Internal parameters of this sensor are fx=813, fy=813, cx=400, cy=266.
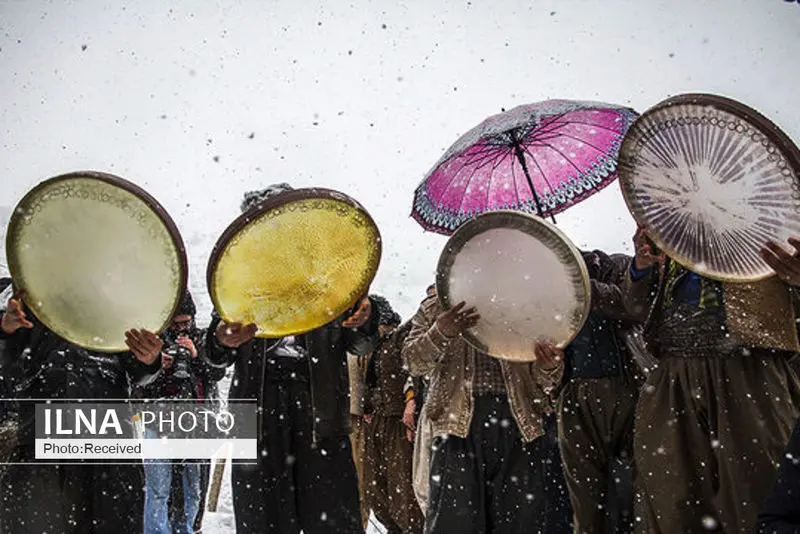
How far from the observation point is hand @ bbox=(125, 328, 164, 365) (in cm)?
326

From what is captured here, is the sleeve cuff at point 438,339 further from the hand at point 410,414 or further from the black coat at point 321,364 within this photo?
the hand at point 410,414

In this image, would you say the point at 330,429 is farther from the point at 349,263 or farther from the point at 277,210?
the point at 277,210

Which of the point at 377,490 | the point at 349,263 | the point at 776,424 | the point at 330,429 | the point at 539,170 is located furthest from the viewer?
the point at 377,490

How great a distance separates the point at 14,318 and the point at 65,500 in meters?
0.87

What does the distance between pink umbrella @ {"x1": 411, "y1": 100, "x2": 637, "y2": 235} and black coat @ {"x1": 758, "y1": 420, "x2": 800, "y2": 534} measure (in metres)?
3.06

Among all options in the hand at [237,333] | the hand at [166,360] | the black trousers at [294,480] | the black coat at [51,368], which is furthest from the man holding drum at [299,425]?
the black coat at [51,368]

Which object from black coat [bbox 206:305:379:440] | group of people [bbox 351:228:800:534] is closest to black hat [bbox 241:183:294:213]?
black coat [bbox 206:305:379:440]

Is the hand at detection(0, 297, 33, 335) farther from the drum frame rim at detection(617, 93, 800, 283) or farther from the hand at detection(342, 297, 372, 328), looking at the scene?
the drum frame rim at detection(617, 93, 800, 283)

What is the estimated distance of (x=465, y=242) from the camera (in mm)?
3447

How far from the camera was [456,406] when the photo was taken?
3871mm

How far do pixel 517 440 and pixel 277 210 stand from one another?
5.32ft

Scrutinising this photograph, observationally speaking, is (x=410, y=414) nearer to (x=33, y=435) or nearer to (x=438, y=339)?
→ (x=438, y=339)

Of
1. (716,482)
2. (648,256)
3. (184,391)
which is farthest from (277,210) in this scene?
(184,391)

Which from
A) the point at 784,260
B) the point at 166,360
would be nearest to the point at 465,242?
the point at 784,260
